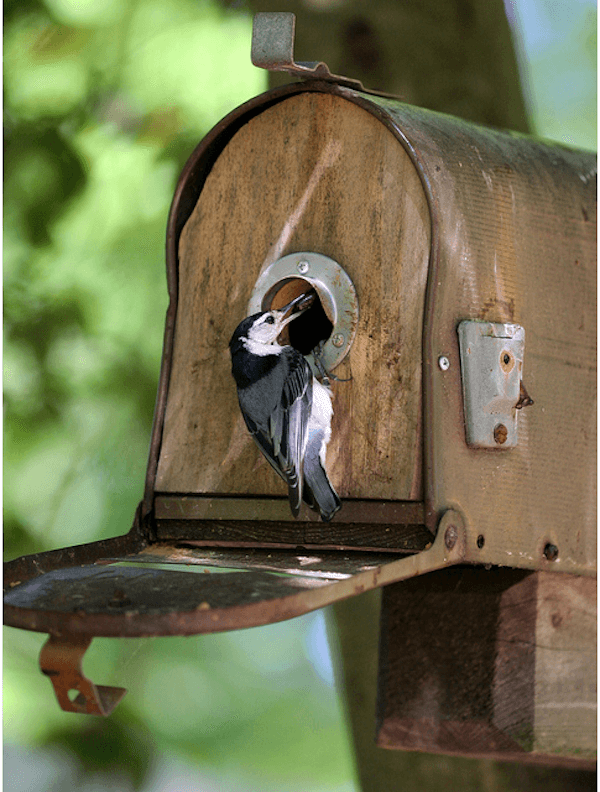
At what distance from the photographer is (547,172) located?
104 inches

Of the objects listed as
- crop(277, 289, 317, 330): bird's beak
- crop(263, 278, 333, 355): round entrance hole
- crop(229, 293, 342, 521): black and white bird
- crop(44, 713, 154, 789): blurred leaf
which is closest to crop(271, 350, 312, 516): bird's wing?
crop(229, 293, 342, 521): black and white bird

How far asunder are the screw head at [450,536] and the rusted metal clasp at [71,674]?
0.80 metres

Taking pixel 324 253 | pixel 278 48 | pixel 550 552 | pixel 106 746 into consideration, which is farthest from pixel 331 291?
pixel 106 746

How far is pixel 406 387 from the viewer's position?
2256 millimetres

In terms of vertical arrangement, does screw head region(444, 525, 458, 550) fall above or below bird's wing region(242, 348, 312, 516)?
below

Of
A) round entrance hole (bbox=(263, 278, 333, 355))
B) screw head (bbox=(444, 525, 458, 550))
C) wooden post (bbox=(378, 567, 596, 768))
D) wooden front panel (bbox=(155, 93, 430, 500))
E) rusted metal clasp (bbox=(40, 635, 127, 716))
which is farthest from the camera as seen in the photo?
round entrance hole (bbox=(263, 278, 333, 355))

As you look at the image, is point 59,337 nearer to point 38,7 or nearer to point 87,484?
point 87,484

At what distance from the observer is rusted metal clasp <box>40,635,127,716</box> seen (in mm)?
1721

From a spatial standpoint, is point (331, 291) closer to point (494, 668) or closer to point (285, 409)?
point (285, 409)

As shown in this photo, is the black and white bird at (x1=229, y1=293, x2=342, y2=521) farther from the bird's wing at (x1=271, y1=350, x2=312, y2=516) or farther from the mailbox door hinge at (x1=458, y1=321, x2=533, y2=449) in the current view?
the mailbox door hinge at (x1=458, y1=321, x2=533, y2=449)

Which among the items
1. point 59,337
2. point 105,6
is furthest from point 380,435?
point 105,6

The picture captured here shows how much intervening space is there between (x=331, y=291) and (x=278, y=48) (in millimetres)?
592

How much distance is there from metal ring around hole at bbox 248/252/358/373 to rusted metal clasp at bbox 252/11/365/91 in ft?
1.43

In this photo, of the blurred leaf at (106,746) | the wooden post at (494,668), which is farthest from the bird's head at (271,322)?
the blurred leaf at (106,746)
